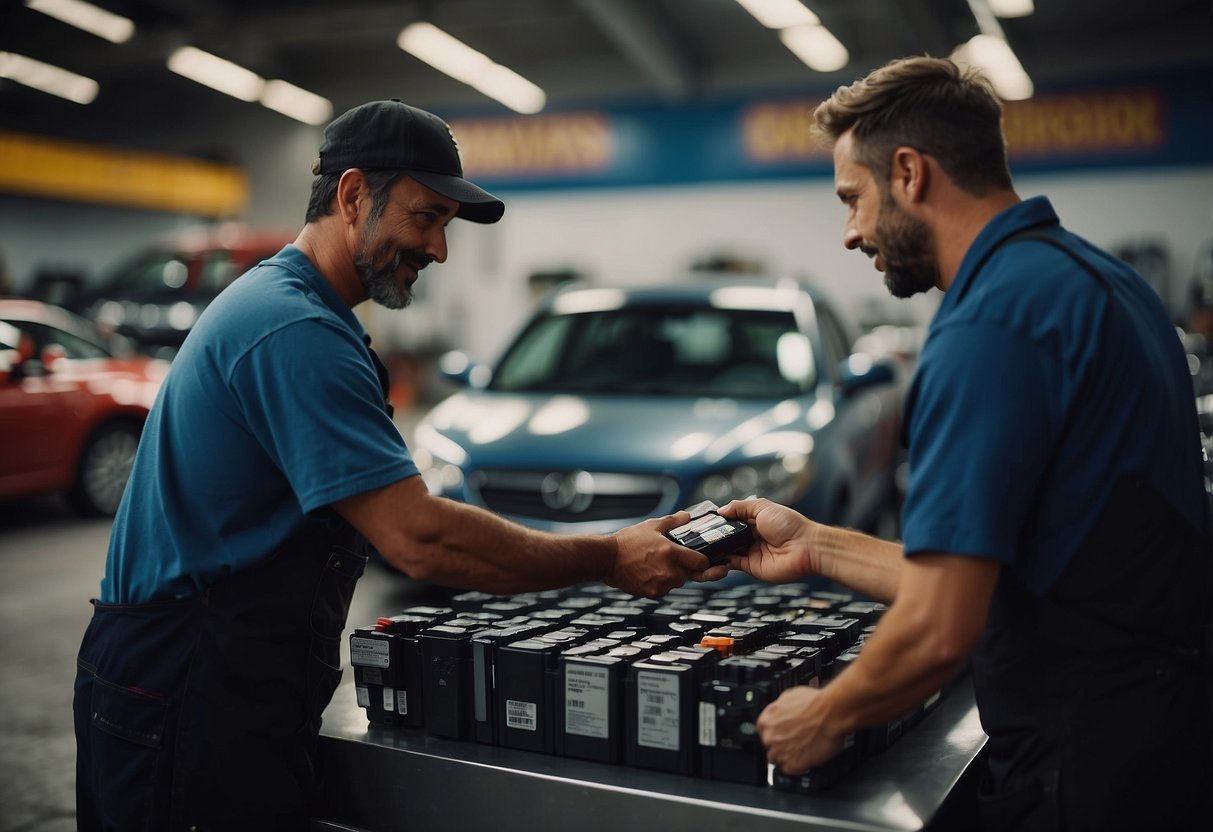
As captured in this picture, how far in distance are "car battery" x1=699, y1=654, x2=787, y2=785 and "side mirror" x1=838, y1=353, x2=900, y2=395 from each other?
350 centimetres

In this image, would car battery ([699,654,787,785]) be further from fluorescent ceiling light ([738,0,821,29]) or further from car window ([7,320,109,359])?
fluorescent ceiling light ([738,0,821,29])

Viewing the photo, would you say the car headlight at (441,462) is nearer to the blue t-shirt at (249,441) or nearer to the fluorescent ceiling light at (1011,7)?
the blue t-shirt at (249,441)

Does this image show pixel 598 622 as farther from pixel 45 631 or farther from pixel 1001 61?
pixel 1001 61

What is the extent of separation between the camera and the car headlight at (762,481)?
434cm

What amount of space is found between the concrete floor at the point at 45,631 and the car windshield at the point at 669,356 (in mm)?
1260

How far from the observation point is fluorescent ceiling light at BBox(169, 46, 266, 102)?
16.2 m

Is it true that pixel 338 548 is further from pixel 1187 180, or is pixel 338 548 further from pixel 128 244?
pixel 128 244

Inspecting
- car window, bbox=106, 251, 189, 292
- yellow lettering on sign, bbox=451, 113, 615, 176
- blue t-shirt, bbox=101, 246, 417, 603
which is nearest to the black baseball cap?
blue t-shirt, bbox=101, 246, 417, 603

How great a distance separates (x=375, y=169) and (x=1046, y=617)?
1279mm

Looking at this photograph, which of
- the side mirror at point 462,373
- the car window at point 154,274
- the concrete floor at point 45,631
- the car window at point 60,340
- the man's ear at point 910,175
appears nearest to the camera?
the man's ear at point 910,175

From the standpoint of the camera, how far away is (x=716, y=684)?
5.60 ft

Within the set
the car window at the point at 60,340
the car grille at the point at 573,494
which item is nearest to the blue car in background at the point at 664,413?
the car grille at the point at 573,494

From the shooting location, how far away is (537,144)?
58.9 ft

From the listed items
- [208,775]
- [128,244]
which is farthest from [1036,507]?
[128,244]
